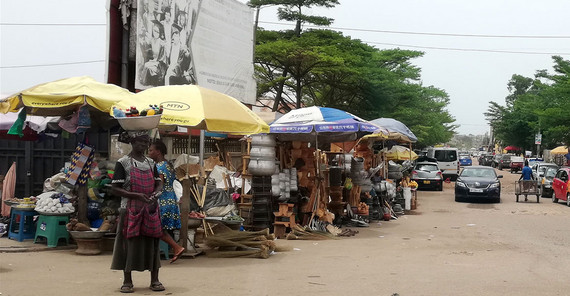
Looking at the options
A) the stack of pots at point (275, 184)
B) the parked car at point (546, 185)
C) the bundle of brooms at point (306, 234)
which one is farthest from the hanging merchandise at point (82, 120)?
the parked car at point (546, 185)

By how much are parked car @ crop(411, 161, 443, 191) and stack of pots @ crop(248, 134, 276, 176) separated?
20.1 m

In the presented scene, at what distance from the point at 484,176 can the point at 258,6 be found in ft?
48.6

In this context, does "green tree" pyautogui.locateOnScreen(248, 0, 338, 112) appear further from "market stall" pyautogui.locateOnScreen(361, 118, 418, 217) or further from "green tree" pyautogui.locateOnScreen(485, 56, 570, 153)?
"green tree" pyautogui.locateOnScreen(485, 56, 570, 153)

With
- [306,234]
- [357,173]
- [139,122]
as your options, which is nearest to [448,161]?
[357,173]

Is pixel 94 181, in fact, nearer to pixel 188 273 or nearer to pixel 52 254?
pixel 52 254

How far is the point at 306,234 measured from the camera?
1255cm

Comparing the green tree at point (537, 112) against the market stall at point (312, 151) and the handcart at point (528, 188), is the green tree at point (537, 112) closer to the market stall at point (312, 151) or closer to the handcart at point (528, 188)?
the handcart at point (528, 188)

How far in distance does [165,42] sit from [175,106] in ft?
36.5

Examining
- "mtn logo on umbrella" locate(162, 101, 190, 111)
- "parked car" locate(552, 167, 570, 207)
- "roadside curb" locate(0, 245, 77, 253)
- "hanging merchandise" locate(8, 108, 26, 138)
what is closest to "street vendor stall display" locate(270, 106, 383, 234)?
"mtn logo on umbrella" locate(162, 101, 190, 111)

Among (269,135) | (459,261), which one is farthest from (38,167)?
(459,261)

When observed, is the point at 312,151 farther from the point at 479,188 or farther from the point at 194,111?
the point at 479,188

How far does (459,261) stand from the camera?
9.62m

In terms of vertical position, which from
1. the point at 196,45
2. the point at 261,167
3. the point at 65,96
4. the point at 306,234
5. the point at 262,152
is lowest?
the point at 306,234

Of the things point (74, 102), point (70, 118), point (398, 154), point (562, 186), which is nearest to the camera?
point (74, 102)
